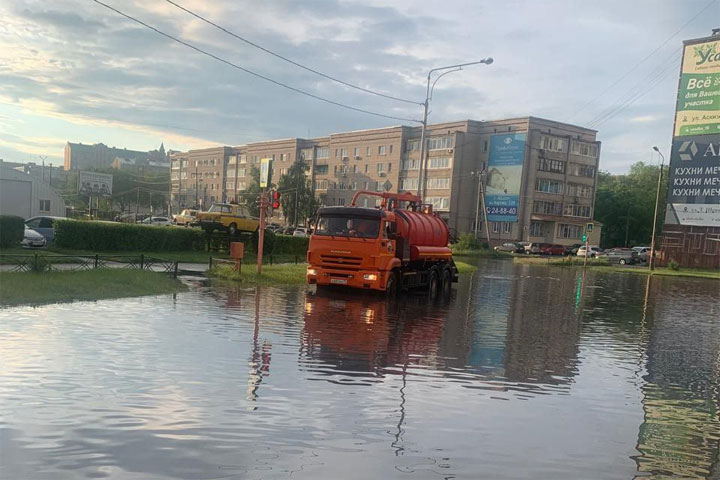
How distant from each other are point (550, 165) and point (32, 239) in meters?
67.1

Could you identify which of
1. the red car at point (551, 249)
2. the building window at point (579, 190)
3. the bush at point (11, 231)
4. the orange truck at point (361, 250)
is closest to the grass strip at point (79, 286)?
the orange truck at point (361, 250)

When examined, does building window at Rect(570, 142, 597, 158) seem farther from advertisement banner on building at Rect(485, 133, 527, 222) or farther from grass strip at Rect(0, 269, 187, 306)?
grass strip at Rect(0, 269, 187, 306)

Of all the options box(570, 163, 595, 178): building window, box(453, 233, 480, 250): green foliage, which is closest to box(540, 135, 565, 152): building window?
box(570, 163, 595, 178): building window

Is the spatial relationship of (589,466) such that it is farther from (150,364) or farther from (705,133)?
(705,133)

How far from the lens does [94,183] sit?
68312 mm

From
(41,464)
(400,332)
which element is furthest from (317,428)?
(400,332)

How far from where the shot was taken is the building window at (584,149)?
268 feet

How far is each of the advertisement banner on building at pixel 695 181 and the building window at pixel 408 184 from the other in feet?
130

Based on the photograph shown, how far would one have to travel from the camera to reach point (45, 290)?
44.7 ft

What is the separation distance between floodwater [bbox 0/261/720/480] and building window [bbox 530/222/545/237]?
6667 centimetres

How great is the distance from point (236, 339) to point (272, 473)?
5.76 m

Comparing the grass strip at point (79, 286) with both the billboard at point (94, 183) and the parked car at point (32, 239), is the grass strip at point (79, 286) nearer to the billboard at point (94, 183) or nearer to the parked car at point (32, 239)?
the parked car at point (32, 239)

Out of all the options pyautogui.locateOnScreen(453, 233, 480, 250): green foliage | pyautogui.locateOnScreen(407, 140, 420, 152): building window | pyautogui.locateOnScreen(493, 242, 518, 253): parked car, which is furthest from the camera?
pyautogui.locateOnScreen(407, 140, 420, 152): building window

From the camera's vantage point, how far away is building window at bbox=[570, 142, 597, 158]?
81.6m
